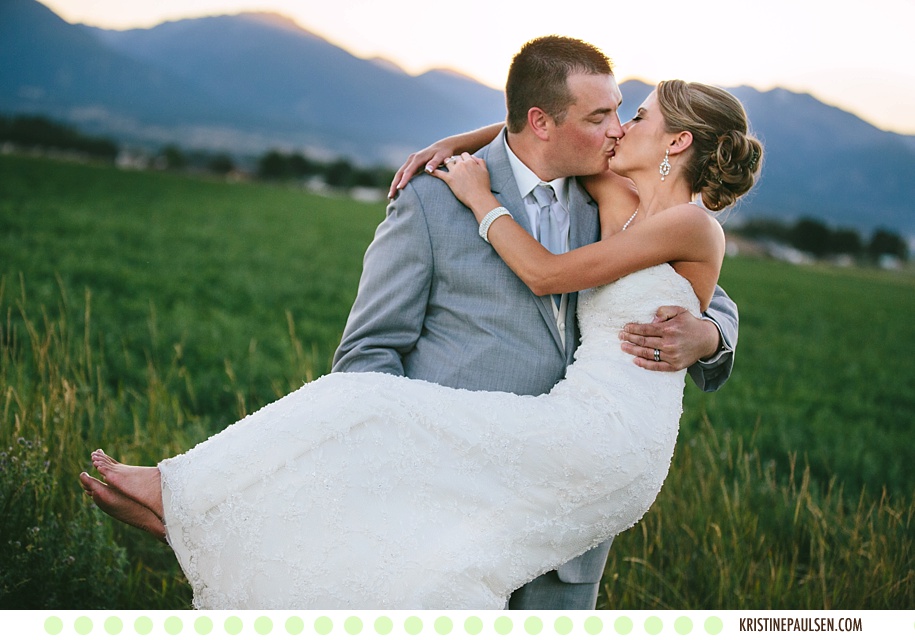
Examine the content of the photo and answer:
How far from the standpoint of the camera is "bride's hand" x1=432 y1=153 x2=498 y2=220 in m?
3.04

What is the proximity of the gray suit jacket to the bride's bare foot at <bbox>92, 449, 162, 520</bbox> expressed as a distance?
0.83 m

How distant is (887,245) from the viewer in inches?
3029

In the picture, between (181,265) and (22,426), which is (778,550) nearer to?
(22,426)

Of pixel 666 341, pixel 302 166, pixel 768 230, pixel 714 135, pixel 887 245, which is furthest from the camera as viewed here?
pixel 302 166

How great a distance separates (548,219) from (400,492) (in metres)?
1.44

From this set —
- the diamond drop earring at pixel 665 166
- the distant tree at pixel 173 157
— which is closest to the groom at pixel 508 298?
the diamond drop earring at pixel 665 166

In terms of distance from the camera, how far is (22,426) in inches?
151

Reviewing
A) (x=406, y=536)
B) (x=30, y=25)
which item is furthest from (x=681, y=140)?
(x=30, y=25)

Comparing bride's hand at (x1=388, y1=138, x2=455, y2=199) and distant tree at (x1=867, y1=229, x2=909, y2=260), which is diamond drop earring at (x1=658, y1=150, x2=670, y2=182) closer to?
bride's hand at (x1=388, y1=138, x2=455, y2=199)

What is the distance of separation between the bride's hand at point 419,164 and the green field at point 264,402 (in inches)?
72.3

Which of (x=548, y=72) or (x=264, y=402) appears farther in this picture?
(x=264, y=402)

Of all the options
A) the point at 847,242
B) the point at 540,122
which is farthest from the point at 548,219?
the point at 847,242
